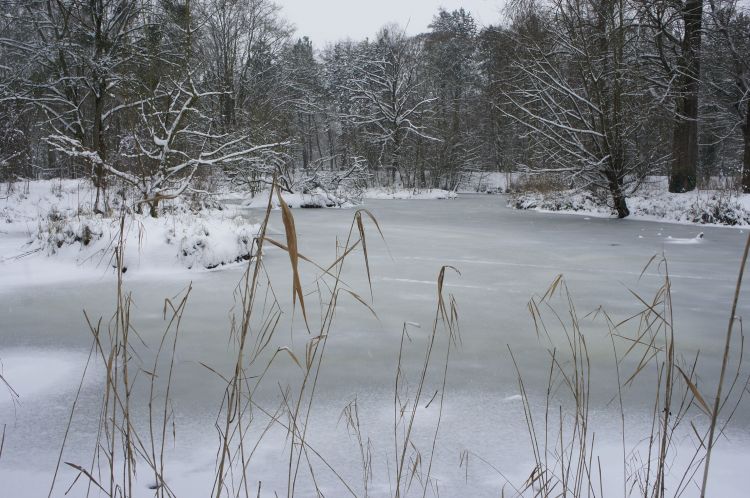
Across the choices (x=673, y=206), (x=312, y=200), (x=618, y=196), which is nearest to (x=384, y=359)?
(x=618, y=196)

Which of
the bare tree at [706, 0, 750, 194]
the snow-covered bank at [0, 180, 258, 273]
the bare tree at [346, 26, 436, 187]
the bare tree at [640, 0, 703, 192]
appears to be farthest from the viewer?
the bare tree at [346, 26, 436, 187]

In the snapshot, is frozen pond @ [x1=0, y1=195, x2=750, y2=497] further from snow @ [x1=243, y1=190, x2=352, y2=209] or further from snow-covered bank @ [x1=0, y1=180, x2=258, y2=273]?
snow @ [x1=243, y1=190, x2=352, y2=209]

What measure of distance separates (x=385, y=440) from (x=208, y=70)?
22329mm

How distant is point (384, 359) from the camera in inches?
124

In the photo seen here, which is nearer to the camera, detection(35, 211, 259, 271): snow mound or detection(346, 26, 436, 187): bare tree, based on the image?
detection(35, 211, 259, 271): snow mound

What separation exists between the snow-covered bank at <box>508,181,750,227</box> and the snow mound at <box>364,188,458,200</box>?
27.7 feet

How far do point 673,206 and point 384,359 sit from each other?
10.7m

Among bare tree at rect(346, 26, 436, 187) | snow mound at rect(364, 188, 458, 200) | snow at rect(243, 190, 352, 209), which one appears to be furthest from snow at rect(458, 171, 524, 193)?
snow at rect(243, 190, 352, 209)

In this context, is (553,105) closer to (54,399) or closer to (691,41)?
(691,41)

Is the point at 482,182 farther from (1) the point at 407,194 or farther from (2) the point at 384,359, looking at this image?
(2) the point at 384,359

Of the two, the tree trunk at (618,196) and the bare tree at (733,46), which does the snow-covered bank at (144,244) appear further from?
the bare tree at (733,46)

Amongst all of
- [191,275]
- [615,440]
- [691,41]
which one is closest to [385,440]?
[615,440]

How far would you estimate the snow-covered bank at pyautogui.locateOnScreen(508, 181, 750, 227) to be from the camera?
10555 mm

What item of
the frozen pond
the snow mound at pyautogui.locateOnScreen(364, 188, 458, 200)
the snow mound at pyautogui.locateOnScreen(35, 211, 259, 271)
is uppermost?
the snow mound at pyautogui.locateOnScreen(364, 188, 458, 200)
